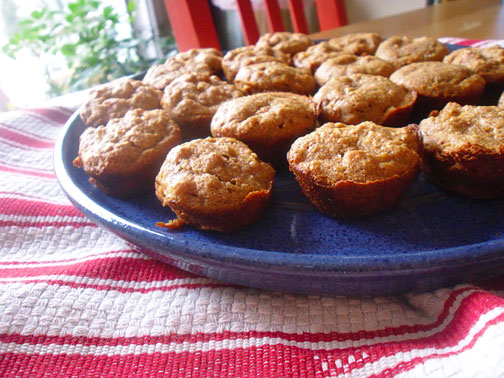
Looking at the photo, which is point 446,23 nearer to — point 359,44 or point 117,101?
point 359,44

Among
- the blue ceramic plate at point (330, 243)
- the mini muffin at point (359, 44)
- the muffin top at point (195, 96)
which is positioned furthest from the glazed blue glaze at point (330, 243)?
the mini muffin at point (359, 44)

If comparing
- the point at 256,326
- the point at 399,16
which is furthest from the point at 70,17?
the point at 256,326

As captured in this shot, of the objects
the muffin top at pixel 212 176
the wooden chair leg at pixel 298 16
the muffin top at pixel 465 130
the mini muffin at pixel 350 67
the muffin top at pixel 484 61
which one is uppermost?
the muffin top at pixel 212 176

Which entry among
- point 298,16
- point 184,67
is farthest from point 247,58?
point 298,16

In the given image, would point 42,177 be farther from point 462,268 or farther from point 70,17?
point 70,17

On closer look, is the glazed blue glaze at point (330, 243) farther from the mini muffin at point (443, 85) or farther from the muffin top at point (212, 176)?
the mini muffin at point (443, 85)
